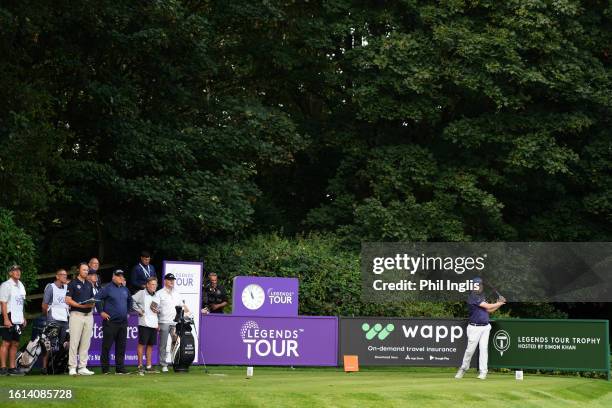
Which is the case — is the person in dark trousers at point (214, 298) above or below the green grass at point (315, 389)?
above

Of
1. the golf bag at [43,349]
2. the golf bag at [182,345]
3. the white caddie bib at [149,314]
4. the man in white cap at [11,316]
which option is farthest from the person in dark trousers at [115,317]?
the man in white cap at [11,316]

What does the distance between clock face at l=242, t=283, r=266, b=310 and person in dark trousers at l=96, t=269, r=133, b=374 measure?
4.14m

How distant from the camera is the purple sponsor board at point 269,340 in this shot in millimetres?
24453

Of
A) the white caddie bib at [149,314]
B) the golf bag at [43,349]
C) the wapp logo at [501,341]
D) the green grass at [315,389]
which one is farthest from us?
the wapp logo at [501,341]

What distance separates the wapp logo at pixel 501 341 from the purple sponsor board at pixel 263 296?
191 inches

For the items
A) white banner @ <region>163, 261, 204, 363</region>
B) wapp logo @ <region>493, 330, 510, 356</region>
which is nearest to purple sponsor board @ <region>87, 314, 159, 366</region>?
white banner @ <region>163, 261, 204, 363</region>

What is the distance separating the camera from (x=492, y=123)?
1427 inches

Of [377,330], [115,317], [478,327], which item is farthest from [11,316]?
[478,327]

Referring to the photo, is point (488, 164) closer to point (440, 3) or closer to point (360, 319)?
point (440, 3)

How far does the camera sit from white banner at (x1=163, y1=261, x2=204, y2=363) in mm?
23703

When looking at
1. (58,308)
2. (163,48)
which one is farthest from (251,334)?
(163,48)

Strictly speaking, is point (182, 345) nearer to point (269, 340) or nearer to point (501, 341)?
point (269, 340)

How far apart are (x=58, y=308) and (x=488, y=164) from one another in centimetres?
1978

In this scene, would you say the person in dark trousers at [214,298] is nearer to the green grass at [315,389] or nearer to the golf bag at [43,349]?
the green grass at [315,389]
